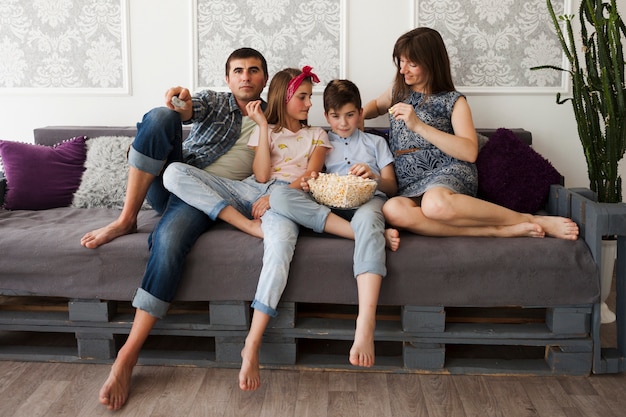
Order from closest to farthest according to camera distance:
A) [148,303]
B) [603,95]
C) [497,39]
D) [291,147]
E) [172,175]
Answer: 1. [148,303]
2. [172,175]
3. [603,95]
4. [291,147]
5. [497,39]

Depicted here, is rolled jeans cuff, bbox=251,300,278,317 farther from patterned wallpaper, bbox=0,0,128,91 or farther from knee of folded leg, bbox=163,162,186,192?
patterned wallpaper, bbox=0,0,128,91

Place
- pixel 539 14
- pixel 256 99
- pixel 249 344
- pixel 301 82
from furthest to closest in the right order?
pixel 539 14 < pixel 256 99 < pixel 301 82 < pixel 249 344

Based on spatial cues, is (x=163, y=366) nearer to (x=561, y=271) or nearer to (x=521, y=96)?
(x=561, y=271)

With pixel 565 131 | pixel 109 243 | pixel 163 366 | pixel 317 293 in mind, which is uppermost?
pixel 565 131

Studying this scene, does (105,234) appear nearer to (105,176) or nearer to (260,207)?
(260,207)

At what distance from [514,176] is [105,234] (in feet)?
4.81

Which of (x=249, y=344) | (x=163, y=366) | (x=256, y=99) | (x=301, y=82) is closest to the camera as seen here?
(x=249, y=344)

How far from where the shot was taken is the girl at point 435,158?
2.10 metres

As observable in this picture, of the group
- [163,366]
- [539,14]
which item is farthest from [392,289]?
[539,14]

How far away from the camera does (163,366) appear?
2.09 m

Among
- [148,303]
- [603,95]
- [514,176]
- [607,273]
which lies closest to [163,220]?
[148,303]

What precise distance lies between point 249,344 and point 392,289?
1.54 feet

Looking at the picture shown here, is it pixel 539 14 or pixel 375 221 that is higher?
pixel 539 14

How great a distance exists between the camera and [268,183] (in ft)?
7.76
